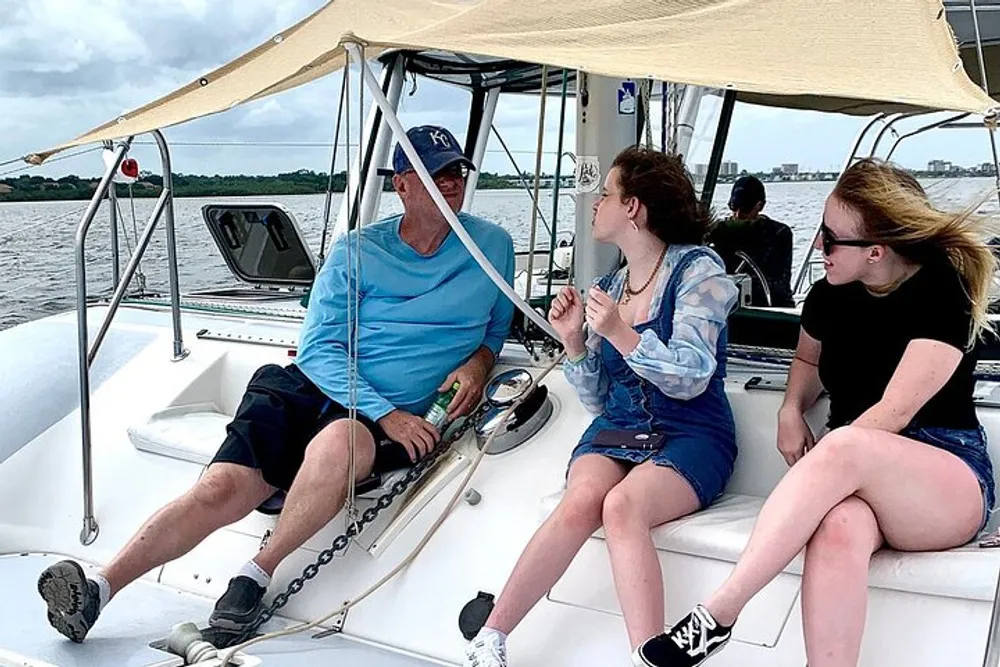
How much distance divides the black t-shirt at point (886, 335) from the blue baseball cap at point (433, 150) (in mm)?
940

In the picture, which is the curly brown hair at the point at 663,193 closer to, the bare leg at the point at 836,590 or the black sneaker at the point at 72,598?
the bare leg at the point at 836,590

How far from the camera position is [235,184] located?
14.4 ft

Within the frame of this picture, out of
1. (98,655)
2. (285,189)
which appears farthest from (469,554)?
(285,189)

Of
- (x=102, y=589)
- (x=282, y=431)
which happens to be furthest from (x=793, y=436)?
(x=102, y=589)

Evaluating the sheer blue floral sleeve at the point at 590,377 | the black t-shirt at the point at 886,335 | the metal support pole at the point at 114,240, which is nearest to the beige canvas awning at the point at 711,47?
the black t-shirt at the point at 886,335

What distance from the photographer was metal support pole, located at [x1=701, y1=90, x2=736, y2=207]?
3727 mm

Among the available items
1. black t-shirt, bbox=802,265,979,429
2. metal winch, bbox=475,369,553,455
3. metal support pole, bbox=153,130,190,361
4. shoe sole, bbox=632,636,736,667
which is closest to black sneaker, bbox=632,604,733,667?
shoe sole, bbox=632,636,736,667

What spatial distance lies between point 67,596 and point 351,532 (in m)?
0.64

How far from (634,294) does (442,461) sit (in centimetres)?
69

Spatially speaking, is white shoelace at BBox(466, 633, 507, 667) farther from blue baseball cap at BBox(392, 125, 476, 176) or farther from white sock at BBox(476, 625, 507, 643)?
blue baseball cap at BBox(392, 125, 476, 176)

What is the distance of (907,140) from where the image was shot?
12.9 ft

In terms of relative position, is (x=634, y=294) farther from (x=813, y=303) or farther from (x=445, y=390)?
(x=445, y=390)

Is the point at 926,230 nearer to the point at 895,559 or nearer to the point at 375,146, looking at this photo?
the point at 895,559

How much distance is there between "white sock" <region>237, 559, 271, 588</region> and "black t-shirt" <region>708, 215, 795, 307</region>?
166cm
